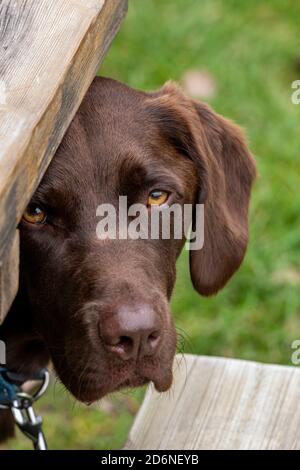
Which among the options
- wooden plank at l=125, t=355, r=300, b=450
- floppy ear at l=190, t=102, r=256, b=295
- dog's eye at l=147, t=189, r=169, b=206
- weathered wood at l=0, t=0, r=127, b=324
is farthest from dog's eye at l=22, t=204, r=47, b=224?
wooden plank at l=125, t=355, r=300, b=450

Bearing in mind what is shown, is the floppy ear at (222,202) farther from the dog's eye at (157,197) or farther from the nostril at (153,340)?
the nostril at (153,340)

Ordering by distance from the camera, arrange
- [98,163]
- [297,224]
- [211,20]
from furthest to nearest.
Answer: [211,20]
[297,224]
[98,163]

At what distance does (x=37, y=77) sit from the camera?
94.5 inches

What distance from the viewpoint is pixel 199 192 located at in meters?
3.43

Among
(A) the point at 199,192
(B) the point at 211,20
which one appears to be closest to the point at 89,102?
(A) the point at 199,192

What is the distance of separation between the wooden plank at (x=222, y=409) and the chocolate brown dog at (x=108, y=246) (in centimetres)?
38

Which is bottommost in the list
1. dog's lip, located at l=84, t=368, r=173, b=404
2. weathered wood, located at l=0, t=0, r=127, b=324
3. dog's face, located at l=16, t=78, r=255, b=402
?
dog's lip, located at l=84, t=368, r=173, b=404

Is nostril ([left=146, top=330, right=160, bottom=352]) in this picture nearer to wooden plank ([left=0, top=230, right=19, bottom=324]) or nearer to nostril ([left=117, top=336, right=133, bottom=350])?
nostril ([left=117, top=336, right=133, bottom=350])

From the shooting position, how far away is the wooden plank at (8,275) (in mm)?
2150

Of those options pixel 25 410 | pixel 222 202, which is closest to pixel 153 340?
pixel 25 410

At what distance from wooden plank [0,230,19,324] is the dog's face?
546 mm

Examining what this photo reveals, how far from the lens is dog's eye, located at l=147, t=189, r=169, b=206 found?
10.3 ft

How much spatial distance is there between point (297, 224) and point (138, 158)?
2.62 metres

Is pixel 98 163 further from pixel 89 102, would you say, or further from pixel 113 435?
pixel 113 435
